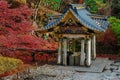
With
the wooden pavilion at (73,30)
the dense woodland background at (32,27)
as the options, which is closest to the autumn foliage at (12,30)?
the dense woodland background at (32,27)

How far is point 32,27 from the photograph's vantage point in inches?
843

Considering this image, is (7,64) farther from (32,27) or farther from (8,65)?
(32,27)

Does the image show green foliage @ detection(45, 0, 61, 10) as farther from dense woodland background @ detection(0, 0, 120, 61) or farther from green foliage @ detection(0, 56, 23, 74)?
green foliage @ detection(0, 56, 23, 74)

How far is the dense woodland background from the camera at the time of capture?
1961 centimetres

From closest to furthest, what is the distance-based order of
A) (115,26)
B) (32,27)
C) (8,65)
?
(8,65) → (32,27) → (115,26)

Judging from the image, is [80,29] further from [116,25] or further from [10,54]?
[116,25]

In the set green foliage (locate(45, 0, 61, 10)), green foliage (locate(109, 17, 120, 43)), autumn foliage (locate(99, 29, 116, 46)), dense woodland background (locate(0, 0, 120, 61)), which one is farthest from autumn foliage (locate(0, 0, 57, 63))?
green foliage (locate(45, 0, 61, 10))

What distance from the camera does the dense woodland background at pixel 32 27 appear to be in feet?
64.3

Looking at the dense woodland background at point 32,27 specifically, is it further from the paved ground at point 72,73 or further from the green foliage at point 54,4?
the paved ground at point 72,73

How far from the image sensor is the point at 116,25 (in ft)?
95.5

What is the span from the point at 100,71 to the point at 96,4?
20438 mm

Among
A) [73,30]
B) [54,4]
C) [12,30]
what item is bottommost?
[73,30]

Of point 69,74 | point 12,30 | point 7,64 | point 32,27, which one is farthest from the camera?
point 32,27

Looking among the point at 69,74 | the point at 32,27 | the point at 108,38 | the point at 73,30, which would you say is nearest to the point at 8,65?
the point at 69,74
